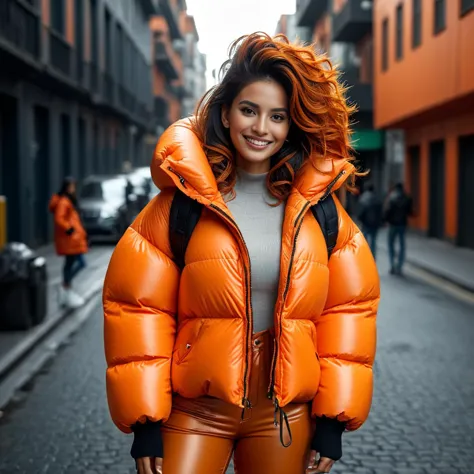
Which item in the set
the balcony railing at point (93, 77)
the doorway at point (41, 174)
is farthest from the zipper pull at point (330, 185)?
the balcony railing at point (93, 77)

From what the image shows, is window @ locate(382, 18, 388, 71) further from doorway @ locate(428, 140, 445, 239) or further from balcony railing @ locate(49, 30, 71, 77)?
balcony railing @ locate(49, 30, 71, 77)

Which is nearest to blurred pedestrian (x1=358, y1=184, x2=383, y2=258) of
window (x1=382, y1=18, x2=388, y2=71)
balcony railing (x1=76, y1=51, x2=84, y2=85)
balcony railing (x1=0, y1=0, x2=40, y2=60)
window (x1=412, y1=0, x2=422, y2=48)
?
window (x1=412, y1=0, x2=422, y2=48)

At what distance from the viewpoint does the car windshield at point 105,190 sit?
2242cm

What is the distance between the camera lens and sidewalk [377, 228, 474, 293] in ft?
47.4

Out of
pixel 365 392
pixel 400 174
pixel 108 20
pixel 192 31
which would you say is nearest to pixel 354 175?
pixel 365 392

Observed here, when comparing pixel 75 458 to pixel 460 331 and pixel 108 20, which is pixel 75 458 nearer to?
pixel 460 331

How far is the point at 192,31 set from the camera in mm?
98188

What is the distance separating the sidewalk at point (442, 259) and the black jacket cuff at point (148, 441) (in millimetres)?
11187

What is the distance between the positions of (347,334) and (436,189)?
22.5 meters

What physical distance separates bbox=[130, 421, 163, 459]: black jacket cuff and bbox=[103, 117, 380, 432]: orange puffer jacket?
0.04m

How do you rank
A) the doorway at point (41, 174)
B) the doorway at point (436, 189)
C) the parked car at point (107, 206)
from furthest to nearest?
1. the doorway at point (436, 189)
2. the doorway at point (41, 174)
3. the parked car at point (107, 206)

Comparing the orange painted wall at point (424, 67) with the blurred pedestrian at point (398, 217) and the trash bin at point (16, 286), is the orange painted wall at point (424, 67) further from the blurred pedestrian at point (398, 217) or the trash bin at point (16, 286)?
the trash bin at point (16, 286)

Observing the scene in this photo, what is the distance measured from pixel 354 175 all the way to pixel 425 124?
2282cm

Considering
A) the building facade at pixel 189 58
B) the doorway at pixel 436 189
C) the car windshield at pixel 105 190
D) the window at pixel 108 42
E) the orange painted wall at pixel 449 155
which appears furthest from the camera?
the building facade at pixel 189 58
